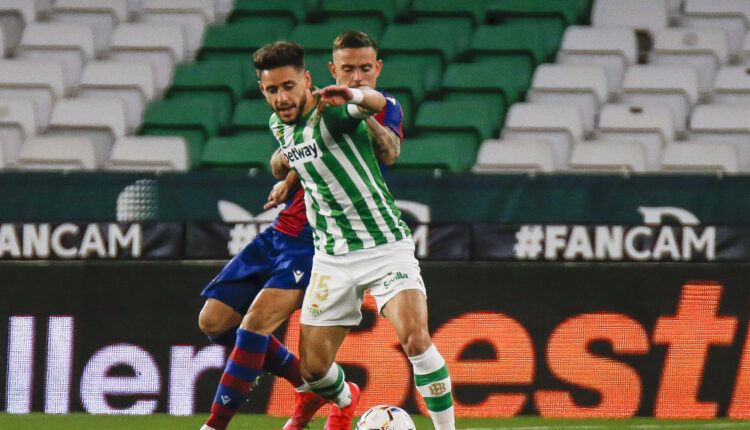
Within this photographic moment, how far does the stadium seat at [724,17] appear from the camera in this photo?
41.6 ft

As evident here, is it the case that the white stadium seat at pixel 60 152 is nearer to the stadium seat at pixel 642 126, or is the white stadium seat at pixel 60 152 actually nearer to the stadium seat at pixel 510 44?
the stadium seat at pixel 510 44

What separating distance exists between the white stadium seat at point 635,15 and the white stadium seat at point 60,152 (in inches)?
186

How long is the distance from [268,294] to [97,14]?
744 centimetres

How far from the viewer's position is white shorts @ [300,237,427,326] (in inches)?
234

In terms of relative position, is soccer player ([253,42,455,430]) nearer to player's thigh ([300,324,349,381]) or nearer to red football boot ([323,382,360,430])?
player's thigh ([300,324,349,381])

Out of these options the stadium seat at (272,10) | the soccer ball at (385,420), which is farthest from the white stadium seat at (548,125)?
the soccer ball at (385,420)

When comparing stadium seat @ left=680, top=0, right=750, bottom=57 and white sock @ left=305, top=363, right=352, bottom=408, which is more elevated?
stadium seat @ left=680, top=0, right=750, bottom=57

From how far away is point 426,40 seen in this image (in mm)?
12586

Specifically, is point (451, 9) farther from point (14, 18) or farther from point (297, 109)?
point (297, 109)

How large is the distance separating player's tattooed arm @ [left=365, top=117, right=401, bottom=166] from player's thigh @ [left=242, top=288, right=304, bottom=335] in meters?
1.12

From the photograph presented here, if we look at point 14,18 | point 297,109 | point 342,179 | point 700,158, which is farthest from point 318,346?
point 14,18

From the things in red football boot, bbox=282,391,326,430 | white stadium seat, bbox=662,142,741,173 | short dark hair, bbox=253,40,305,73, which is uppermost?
short dark hair, bbox=253,40,305,73

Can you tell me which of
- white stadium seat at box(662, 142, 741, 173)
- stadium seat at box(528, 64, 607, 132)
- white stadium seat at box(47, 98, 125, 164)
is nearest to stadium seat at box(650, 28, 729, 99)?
stadium seat at box(528, 64, 607, 132)

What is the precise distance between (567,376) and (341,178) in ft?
8.22
